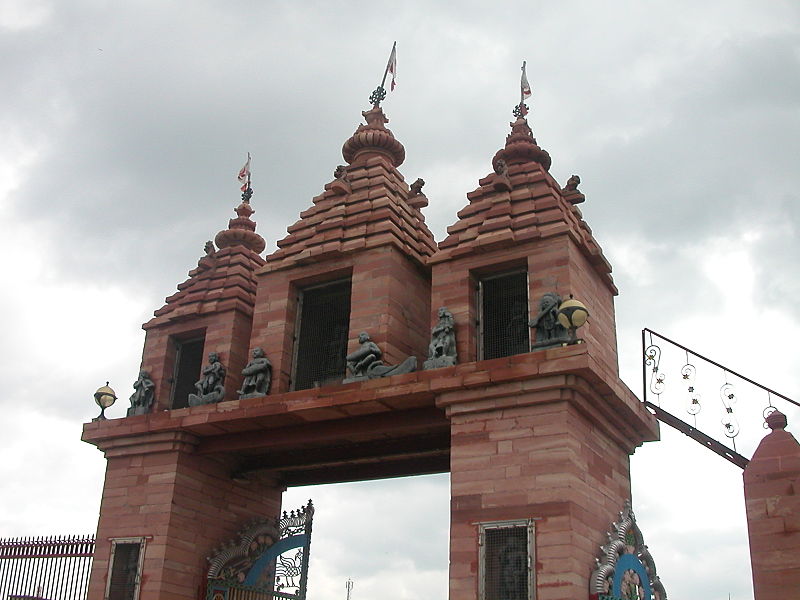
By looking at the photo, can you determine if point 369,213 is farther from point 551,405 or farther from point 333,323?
point 551,405

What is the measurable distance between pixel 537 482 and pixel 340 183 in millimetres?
8401

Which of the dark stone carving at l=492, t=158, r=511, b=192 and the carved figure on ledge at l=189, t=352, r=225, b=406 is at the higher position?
the dark stone carving at l=492, t=158, r=511, b=192

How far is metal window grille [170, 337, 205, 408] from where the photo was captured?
64.8 ft

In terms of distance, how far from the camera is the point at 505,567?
13.5 metres

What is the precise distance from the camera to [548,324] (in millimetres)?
14859

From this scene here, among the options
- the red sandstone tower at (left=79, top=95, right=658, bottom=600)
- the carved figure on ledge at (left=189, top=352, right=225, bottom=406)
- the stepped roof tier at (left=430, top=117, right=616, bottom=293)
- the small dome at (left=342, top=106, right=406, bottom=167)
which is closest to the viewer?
the red sandstone tower at (left=79, top=95, right=658, bottom=600)

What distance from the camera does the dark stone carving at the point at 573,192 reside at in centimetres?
1798

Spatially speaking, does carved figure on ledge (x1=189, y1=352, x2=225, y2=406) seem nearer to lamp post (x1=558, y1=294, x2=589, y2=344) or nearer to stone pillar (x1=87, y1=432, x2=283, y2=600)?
stone pillar (x1=87, y1=432, x2=283, y2=600)

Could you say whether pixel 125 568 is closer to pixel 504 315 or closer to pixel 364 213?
pixel 364 213

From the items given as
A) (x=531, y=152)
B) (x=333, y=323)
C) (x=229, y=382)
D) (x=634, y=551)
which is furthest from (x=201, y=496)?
(x=531, y=152)

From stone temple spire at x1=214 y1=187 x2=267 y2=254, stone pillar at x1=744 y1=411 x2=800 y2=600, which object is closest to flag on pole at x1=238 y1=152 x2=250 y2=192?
stone temple spire at x1=214 y1=187 x2=267 y2=254

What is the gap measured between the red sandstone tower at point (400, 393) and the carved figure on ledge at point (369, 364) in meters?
0.34

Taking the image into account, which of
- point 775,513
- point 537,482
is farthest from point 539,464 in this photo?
point 775,513

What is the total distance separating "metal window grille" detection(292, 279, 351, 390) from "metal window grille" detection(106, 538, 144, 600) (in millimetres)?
Answer: 4157
